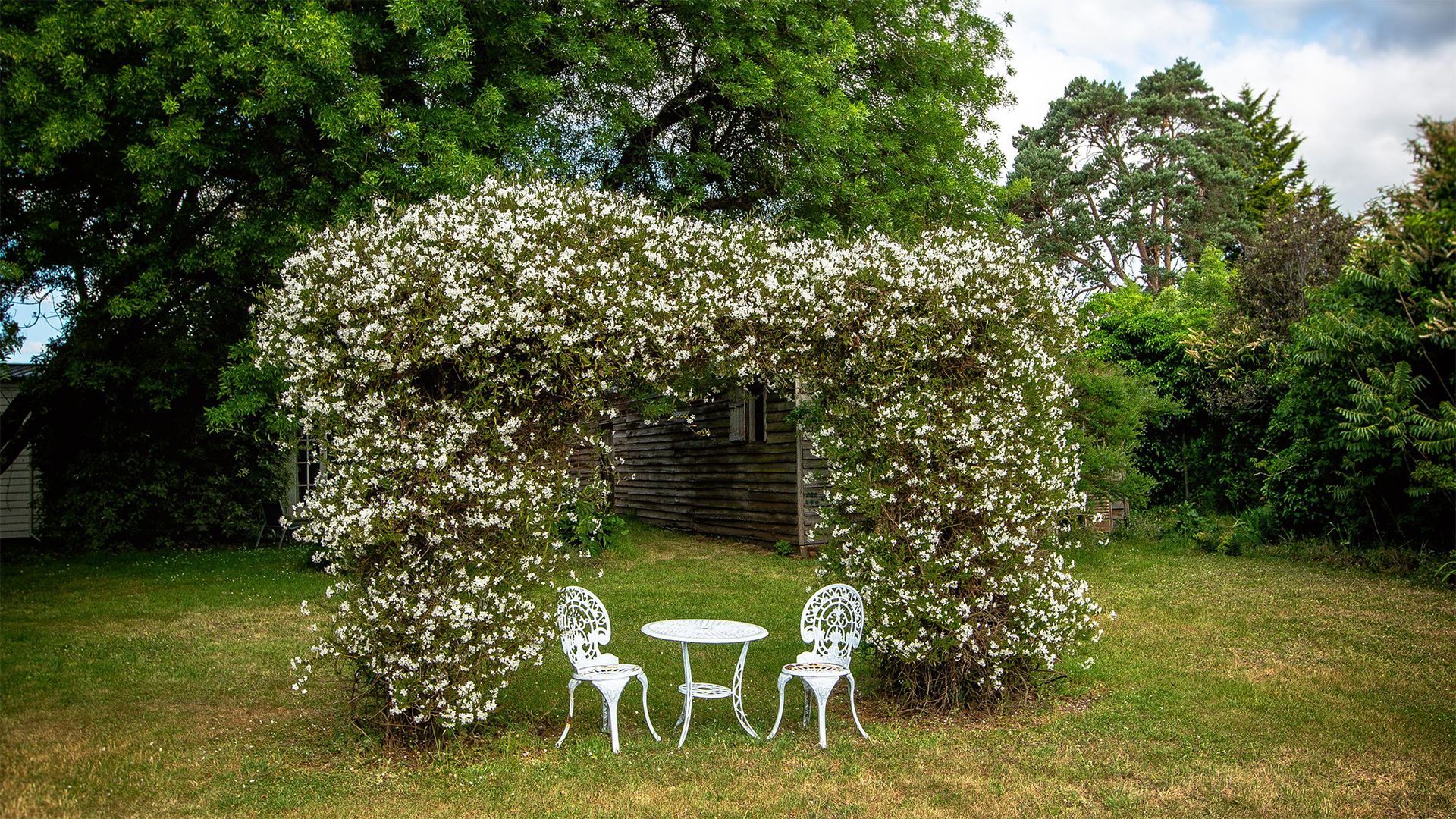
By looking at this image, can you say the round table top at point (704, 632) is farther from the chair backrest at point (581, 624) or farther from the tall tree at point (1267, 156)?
the tall tree at point (1267, 156)

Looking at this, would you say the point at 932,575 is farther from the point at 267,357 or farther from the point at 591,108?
the point at 591,108

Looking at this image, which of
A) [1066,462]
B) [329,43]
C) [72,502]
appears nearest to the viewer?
[1066,462]

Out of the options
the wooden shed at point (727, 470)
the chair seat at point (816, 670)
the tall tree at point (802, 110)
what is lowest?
the chair seat at point (816, 670)

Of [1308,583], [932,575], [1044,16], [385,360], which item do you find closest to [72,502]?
[385,360]

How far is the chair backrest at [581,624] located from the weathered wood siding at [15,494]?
1515 cm

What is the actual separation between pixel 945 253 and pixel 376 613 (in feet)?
13.9

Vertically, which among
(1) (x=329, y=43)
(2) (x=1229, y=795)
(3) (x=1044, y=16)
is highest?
(3) (x=1044, y=16)

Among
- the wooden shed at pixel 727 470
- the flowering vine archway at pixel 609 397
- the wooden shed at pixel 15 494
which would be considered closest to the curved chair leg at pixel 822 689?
the flowering vine archway at pixel 609 397

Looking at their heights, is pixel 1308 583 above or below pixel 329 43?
below

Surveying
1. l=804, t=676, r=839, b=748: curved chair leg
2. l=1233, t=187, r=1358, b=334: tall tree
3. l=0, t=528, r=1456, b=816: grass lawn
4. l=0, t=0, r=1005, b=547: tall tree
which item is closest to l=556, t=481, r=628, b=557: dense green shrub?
l=0, t=528, r=1456, b=816: grass lawn

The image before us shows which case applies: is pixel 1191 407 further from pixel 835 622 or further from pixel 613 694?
pixel 613 694

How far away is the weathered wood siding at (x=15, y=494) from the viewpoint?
17.0 m

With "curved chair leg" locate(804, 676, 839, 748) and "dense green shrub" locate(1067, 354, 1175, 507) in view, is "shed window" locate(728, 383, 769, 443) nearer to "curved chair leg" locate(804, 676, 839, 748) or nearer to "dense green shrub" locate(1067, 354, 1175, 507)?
"dense green shrub" locate(1067, 354, 1175, 507)

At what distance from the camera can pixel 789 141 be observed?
12953mm
